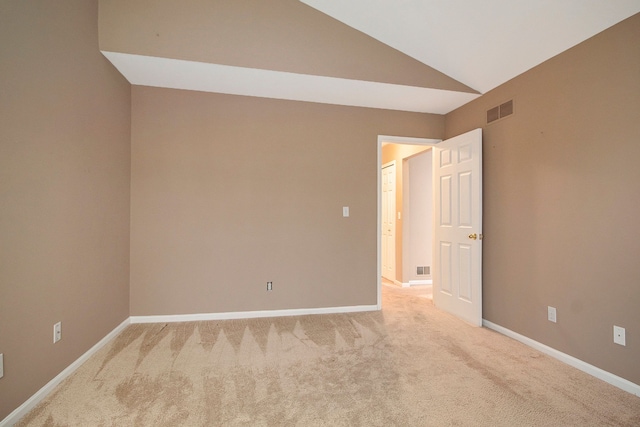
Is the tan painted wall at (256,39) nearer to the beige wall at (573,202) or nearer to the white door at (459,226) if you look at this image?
the white door at (459,226)

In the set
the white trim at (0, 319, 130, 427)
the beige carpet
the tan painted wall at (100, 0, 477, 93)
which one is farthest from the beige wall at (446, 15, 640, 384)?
the white trim at (0, 319, 130, 427)

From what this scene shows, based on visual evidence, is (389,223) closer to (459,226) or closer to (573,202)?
(459,226)

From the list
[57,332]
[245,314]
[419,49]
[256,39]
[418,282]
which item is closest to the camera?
[57,332]

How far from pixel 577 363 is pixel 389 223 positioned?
3437mm

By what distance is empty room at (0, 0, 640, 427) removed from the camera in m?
1.90

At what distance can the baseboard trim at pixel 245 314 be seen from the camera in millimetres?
3324

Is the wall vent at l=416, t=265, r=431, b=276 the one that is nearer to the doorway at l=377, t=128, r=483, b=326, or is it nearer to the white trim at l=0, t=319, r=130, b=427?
the doorway at l=377, t=128, r=483, b=326

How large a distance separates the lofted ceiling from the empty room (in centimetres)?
2

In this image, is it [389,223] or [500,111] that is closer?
[500,111]

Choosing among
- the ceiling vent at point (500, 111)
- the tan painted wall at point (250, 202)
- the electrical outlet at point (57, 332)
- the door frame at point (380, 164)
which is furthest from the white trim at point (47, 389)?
the ceiling vent at point (500, 111)

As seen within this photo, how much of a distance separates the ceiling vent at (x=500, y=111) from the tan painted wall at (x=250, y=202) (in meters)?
0.96

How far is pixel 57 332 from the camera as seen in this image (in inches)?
83.4

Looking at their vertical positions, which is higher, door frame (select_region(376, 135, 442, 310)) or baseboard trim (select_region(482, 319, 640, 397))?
door frame (select_region(376, 135, 442, 310))

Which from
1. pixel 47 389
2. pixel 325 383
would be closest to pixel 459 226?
pixel 325 383
